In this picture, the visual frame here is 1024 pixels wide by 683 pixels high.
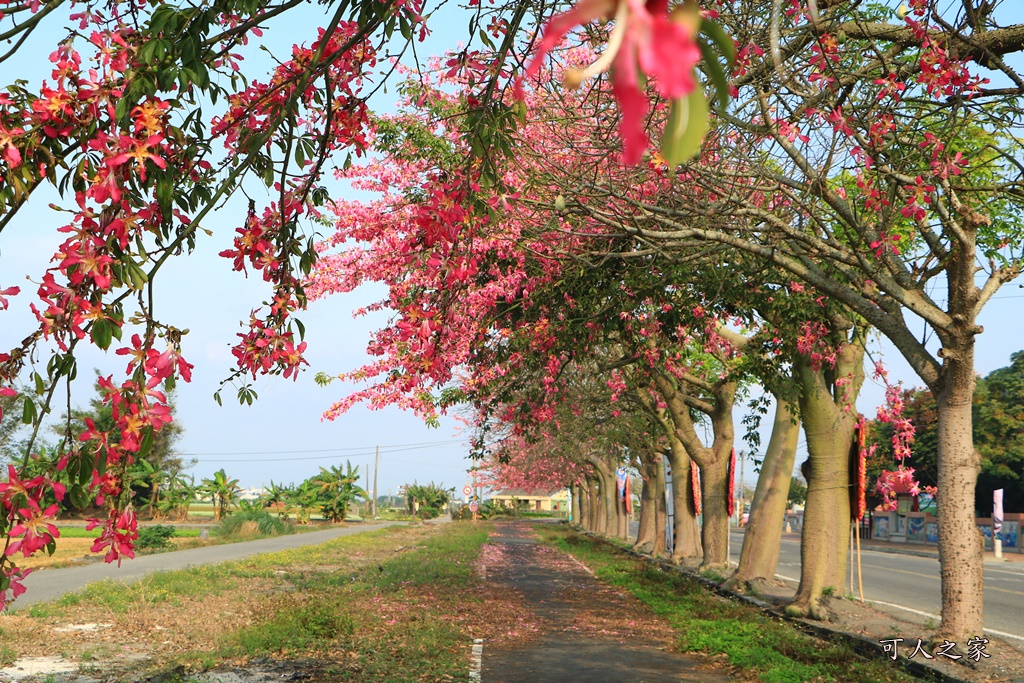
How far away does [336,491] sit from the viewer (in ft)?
211

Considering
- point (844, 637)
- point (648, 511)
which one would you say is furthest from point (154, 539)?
point (844, 637)

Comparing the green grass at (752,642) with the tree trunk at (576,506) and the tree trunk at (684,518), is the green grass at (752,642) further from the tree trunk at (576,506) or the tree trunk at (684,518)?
the tree trunk at (576,506)

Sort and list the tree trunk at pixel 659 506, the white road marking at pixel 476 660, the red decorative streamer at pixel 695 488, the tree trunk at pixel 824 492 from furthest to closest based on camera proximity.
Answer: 1. the tree trunk at pixel 659 506
2. the red decorative streamer at pixel 695 488
3. the tree trunk at pixel 824 492
4. the white road marking at pixel 476 660

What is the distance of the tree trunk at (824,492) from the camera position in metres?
14.0

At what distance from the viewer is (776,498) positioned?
1730 cm

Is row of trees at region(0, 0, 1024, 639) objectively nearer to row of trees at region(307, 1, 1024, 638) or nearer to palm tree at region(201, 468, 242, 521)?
row of trees at region(307, 1, 1024, 638)

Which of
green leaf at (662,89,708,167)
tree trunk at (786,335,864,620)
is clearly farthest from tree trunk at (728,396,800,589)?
green leaf at (662,89,708,167)

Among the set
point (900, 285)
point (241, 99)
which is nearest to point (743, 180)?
point (900, 285)

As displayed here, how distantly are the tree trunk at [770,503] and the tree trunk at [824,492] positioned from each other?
2830 mm

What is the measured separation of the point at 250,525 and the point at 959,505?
1566 inches

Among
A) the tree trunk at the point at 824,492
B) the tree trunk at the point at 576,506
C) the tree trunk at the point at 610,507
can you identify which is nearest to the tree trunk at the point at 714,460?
the tree trunk at the point at 824,492

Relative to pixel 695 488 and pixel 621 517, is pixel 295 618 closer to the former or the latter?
pixel 695 488

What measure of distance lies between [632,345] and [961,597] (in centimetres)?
571

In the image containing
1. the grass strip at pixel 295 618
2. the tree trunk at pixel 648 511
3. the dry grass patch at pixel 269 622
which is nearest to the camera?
the grass strip at pixel 295 618
